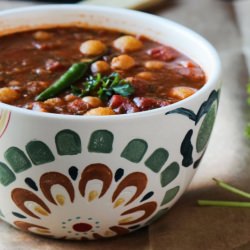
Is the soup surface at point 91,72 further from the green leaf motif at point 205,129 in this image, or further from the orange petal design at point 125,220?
the orange petal design at point 125,220

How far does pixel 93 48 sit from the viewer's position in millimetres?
1959

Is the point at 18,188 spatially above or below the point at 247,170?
above

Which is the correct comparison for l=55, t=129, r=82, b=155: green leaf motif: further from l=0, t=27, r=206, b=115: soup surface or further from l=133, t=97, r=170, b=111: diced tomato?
l=133, t=97, r=170, b=111: diced tomato

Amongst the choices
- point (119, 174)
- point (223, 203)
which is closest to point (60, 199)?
point (119, 174)

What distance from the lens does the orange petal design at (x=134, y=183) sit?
5.19 ft

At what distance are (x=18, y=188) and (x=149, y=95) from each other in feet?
1.30

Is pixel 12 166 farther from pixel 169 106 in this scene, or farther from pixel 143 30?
pixel 143 30

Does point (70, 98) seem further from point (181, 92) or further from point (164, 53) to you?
point (164, 53)

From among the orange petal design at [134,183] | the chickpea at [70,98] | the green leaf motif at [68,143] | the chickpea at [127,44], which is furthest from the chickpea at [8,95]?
the chickpea at [127,44]

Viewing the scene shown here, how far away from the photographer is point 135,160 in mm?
1554

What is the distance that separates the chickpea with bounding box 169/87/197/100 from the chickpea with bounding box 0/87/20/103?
0.39 m

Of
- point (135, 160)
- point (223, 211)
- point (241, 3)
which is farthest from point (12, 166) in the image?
point (241, 3)

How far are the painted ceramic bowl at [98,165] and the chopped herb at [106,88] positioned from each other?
19 cm

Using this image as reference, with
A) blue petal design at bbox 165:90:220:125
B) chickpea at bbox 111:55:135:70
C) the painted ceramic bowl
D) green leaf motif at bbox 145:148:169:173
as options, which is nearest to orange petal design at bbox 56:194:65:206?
the painted ceramic bowl
